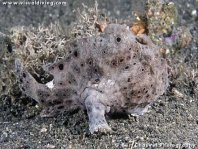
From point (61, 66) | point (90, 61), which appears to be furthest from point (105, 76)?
point (61, 66)

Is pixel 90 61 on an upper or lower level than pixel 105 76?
upper

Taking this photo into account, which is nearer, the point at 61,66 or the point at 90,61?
the point at 90,61

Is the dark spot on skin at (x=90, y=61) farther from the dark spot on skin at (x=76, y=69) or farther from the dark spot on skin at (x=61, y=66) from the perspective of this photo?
the dark spot on skin at (x=61, y=66)

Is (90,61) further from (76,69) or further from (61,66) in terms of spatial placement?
(61,66)

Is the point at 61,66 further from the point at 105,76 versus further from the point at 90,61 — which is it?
the point at 105,76

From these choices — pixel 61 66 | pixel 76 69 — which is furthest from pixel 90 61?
pixel 61 66

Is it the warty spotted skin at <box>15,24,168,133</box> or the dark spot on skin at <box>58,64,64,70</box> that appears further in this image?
the dark spot on skin at <box>58,64,64,70</box>

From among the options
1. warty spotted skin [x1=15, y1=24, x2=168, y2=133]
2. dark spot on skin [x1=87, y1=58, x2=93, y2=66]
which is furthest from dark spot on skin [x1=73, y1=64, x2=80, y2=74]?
dark spot on skin [x1=87, y1=58, x2=93, y2=66]

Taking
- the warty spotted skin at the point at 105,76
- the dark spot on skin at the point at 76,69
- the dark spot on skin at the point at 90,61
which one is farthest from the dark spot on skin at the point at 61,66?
the dark spot on skin at the point at 90,61

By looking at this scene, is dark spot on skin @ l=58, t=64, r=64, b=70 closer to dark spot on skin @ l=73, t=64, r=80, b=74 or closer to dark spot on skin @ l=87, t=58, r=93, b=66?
dark spot on skin @ l=73, t=64, r=80, b=74
